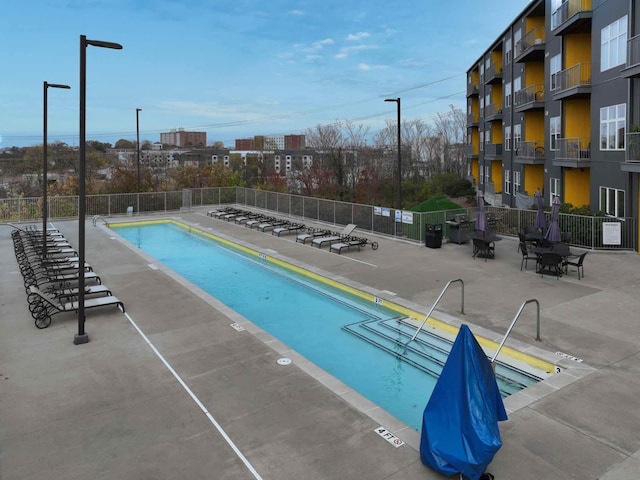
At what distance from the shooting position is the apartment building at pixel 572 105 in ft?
65.4

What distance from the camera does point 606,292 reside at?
13.8 meters

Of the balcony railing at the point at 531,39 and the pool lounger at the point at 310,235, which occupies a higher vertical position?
the balcony railing at the point at 531,39

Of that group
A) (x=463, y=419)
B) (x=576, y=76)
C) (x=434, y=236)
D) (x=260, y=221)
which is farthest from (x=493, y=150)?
(x=463, y=419)

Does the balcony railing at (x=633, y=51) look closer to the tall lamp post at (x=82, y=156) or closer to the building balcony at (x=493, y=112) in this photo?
the tall lamp post at (x=82, y=156)

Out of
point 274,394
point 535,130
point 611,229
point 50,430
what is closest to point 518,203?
point 535,130

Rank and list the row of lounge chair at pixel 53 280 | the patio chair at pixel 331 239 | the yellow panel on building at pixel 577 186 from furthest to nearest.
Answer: the yellow panel on building at pixel 577 186 → the patio chair at pixel 331 239 → the row of lounge chair at pixel 53 280

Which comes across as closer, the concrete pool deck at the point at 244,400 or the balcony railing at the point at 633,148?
the concrete pool deck at the point at 244,400

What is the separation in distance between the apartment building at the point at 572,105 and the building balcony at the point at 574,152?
0.05 m

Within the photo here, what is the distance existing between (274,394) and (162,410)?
5.64 ft

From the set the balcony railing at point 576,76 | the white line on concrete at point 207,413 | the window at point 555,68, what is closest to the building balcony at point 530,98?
the window at point 555,68

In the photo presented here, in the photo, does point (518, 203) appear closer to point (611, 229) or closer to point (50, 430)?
point (611, 229)

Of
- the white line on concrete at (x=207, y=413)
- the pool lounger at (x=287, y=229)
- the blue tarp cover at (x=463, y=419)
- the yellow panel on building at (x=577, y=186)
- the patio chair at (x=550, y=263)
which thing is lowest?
the white line on concrete at (x=207, y=413)

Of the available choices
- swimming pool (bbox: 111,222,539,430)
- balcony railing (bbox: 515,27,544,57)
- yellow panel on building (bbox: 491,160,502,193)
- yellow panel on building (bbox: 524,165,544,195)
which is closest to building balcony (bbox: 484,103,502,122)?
yellow panel on building (bbox: 491,160,502,193)

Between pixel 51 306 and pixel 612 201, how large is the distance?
72.4 feet
